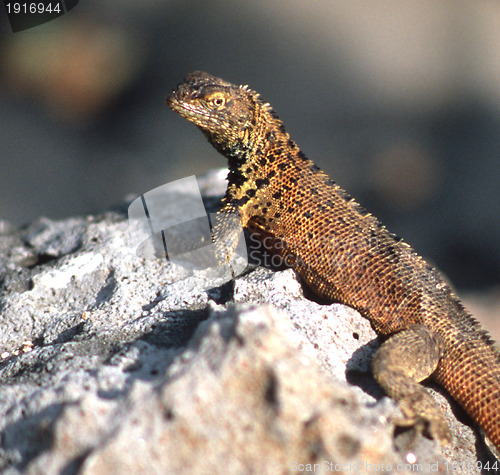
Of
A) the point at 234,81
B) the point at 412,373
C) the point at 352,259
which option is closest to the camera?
the point at 412,373

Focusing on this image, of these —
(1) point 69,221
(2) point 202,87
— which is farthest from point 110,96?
(2) point 202,87

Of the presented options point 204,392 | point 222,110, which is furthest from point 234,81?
point 204,392

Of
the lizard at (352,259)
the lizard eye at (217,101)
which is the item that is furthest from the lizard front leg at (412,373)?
the lizard eye at (217,101)

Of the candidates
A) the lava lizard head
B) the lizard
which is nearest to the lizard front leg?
the lizard

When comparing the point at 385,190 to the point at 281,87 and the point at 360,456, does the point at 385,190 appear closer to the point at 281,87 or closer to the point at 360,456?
the point at 281,87

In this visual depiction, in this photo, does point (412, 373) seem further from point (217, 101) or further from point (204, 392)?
point (217, 101)

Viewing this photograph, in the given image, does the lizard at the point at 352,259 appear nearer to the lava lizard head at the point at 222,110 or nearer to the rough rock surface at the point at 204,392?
the lava lizard head at the point at 222,110

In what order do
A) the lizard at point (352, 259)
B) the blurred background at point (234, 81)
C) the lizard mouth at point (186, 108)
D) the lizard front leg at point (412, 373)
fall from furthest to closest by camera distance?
1. the blurred background at point (234, 81)
2. the lizard mouth at point (186, 108)
3. the lizard at point (352, 259)
4. the lizard front leg at point (412, 373)
